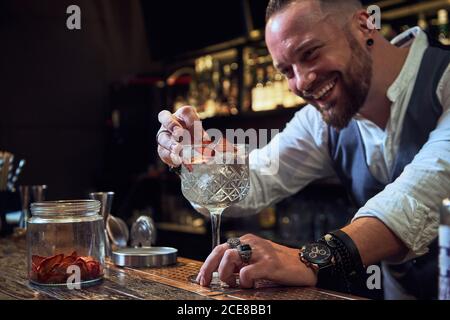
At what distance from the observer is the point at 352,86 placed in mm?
1867

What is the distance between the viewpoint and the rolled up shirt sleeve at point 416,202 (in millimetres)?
1302

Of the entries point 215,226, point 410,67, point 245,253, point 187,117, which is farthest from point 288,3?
point 245,253

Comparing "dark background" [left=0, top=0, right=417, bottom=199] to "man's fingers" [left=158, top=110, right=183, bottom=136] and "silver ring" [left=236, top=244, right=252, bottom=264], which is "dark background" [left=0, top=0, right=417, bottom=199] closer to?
"man's fingers" [left=158, top=110, right=183, bottom=136]

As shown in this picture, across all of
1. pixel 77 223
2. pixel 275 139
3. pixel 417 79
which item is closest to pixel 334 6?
pixel 417 79

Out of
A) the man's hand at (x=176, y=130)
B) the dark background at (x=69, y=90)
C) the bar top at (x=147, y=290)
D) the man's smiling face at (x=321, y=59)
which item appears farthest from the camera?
the dark background at (x=69, y=90)

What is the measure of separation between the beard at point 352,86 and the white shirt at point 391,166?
3.3 inches

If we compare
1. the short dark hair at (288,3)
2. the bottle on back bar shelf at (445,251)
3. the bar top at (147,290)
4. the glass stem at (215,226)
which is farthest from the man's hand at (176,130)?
the bottle on back bar shelf at (445,251)

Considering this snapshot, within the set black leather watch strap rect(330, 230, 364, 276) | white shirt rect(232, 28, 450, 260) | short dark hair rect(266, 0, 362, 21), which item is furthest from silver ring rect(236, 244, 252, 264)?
short dark hair rect(266, 0, 362, 21)

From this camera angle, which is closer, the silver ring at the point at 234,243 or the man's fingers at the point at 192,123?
the silver ring at the point at 234,243

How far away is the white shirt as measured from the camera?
1321 mm

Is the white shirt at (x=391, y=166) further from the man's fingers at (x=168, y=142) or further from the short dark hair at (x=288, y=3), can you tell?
the man's fingers at (x=168, y=142)

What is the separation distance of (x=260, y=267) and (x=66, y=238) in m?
0.43

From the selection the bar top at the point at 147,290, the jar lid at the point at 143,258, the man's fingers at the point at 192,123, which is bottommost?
the bar top at the point at 147,290

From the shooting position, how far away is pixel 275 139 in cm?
226
